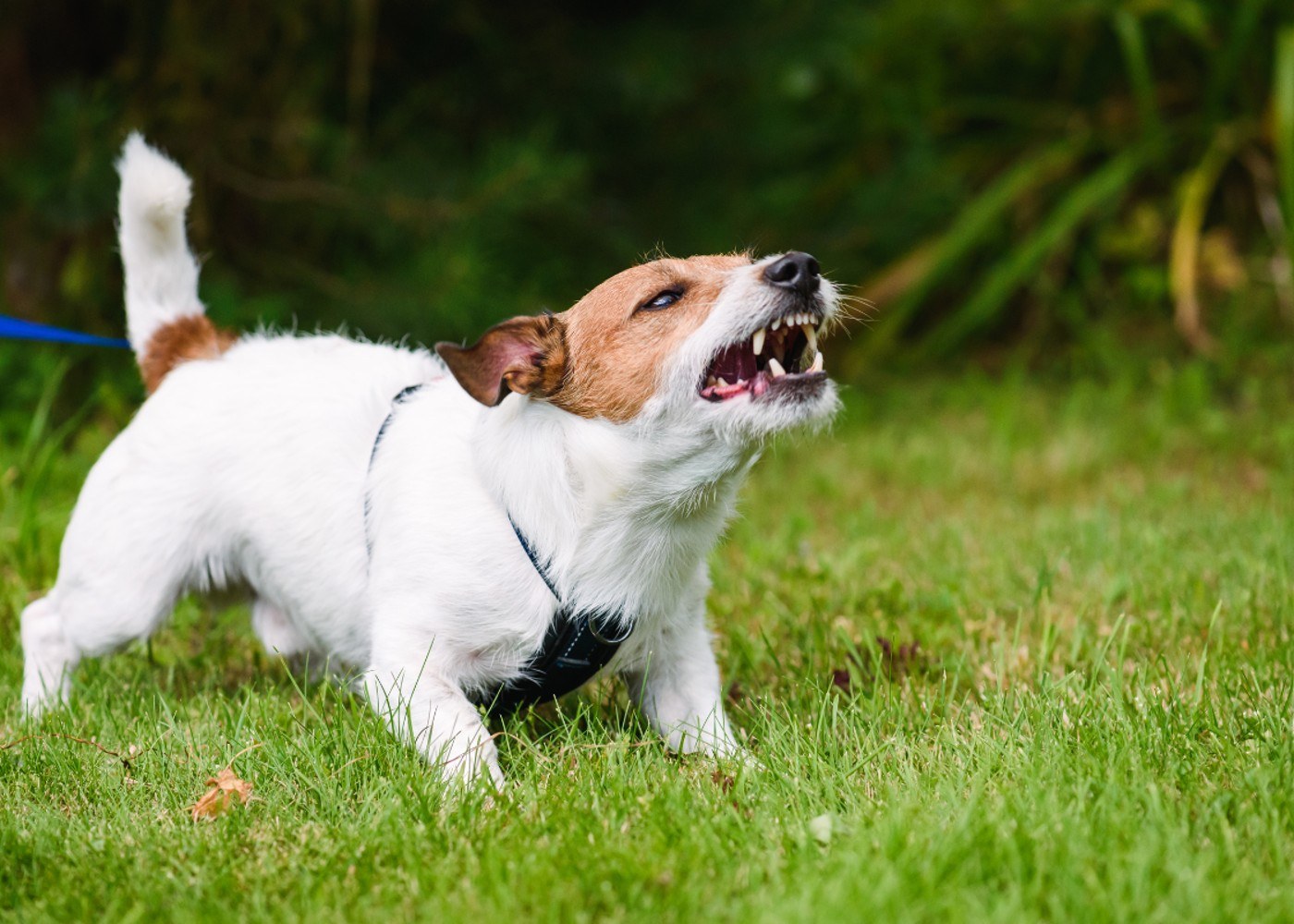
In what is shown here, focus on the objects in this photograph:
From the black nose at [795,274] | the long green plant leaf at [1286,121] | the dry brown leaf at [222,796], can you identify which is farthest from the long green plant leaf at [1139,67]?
the dry brown leaf at [222,796]

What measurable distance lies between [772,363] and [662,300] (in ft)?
0.91

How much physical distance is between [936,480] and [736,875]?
156 inches

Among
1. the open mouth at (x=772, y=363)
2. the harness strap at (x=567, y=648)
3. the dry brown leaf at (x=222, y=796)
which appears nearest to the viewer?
the dry brown leaf at (x=222, y=796)

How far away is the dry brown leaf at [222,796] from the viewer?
244 cm

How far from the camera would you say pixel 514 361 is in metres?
2.81

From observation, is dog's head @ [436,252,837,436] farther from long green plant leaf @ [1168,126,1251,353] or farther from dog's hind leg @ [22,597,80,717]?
long green plant leaf @ [1168,126,1251,353]

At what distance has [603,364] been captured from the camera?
111 inches

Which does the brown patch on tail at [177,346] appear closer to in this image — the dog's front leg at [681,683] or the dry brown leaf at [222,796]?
the dry brown leaf at [222,796]

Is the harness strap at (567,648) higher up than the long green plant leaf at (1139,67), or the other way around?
the long green plant leaf at (1139,67)

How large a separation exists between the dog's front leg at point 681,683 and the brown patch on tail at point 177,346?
1.47 m

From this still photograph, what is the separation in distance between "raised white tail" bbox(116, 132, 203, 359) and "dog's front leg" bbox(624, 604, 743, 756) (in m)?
1.63

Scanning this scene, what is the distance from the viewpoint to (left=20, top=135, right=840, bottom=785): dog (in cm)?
271

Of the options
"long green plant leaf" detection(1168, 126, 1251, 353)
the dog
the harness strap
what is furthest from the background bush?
the harness strap

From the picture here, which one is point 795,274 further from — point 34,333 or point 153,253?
point 34,333
